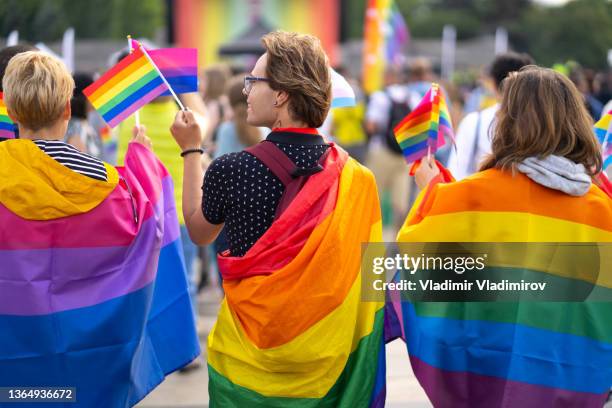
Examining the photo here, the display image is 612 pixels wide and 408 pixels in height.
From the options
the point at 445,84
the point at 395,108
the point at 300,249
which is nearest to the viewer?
the point at 300,249

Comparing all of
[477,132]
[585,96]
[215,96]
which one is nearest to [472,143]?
[477,132]

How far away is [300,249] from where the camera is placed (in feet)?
11.0

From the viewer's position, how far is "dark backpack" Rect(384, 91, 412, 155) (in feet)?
35.6

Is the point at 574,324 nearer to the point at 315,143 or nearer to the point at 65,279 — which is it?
the point at 315,143

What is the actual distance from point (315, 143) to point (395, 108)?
752cm

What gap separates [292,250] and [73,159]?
0.93 metres

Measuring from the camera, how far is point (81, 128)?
6.17m

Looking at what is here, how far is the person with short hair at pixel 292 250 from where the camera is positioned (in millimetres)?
3359

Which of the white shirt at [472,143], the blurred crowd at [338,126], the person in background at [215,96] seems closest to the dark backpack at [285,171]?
the blurred crowd at [338,126]

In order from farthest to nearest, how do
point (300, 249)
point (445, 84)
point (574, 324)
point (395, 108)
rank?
point (445, 84), point (395, 108), point (574, 324), point (300, 249)

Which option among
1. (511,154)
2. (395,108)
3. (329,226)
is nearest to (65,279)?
(329,226)

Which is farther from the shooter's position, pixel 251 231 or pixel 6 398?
pixel 6 398

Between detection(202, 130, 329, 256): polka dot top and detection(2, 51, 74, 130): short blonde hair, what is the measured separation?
69 centimetres

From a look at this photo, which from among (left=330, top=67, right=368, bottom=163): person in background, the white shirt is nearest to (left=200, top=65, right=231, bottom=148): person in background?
the white shirt
